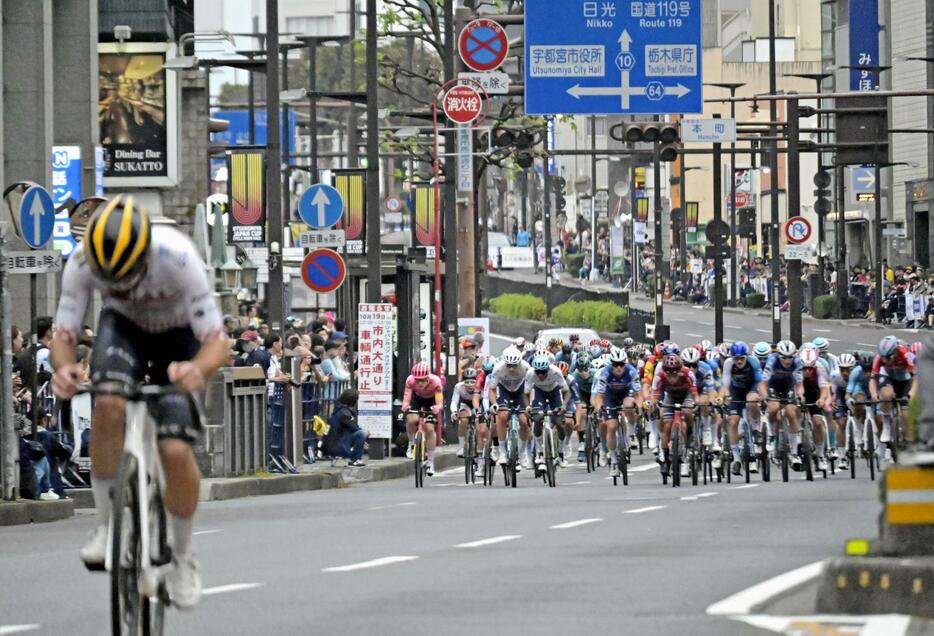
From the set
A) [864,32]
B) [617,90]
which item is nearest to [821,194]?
[617,90]

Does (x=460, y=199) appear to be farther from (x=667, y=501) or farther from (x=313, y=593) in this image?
(x=313, y=593)

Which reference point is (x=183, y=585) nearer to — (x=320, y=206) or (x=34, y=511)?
(x=34, y=511)

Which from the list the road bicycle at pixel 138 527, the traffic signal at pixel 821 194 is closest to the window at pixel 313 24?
the traffic signal at pixel 821 194

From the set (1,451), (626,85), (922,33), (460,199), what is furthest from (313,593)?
(922,33)

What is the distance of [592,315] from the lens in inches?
2894

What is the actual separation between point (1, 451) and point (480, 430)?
385 inches

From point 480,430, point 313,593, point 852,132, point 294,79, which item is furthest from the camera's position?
point 294,79

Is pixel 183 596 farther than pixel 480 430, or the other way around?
pixel 480 430

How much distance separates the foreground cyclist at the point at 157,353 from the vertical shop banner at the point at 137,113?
107 feet

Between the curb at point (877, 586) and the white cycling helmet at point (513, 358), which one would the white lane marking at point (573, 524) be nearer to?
the curb at point (877, 586)

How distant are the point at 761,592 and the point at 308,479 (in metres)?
17.6

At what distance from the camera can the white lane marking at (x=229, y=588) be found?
12078 millimetres

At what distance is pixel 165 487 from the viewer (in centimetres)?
862

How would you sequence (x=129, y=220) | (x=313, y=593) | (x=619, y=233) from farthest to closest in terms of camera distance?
(x=619, y=233) → (x=313, y=593) → (x=129, y=220)
